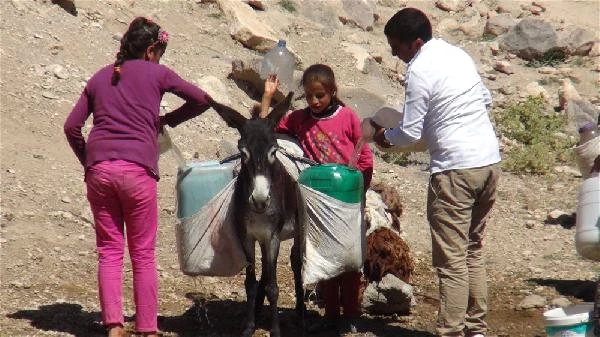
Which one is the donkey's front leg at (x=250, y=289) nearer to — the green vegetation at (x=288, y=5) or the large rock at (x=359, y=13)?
the green vegetation at (x=288, y=5)

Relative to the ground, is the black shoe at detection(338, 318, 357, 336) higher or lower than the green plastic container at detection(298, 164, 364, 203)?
lower

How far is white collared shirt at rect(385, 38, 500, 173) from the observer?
19.4ft

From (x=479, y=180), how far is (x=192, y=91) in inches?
68.4

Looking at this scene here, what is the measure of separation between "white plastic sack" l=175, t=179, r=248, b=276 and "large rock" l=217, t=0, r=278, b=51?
7726 millimetres

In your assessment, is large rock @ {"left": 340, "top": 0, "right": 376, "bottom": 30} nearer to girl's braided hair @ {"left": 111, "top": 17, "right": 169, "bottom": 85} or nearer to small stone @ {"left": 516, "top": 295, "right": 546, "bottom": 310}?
small stone @ {"left": 516, "top": 295, "right": 546, "bottom": 310}

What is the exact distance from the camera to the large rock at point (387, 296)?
721 centimetres

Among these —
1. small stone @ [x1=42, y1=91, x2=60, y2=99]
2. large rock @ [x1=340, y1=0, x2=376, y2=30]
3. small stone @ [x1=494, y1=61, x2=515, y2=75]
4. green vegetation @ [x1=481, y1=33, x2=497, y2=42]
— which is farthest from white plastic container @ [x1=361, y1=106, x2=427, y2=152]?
green vegetation @ [x1=481, y1=33, x2=497, y2=42]

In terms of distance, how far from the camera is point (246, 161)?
5.95 meters

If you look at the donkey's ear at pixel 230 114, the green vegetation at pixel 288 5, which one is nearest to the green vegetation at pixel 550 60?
the green vegetation at pixel 288 5

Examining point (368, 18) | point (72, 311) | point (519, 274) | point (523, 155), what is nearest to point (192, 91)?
point (72, 311)

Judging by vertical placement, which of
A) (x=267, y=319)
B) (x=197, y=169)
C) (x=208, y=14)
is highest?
(x=208, y=14)

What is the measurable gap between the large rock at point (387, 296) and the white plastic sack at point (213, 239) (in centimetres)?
124

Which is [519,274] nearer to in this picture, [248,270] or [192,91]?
[248,270]

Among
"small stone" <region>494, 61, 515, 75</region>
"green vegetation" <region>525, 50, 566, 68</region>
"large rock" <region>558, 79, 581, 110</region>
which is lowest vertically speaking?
"large rock" <region>558, 79, 581, 110</region>
